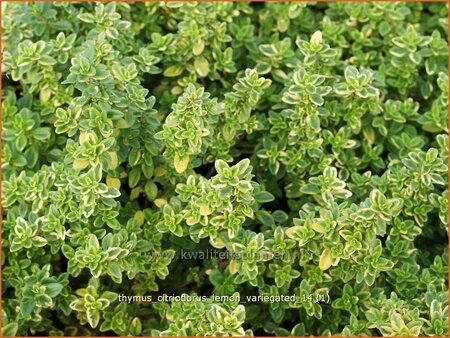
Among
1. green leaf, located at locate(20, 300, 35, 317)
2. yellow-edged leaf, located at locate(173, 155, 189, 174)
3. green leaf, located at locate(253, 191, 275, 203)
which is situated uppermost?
yellow-edged leaf, located at locate(173, 155, 189, 174)

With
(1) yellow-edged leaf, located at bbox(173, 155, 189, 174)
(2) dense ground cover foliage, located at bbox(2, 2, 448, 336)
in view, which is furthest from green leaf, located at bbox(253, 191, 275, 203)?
(1) yellow-edged leaf, located at bbox(173, 155, 189, 174)

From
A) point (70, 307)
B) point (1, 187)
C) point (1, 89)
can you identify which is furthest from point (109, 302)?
point (1, 89)

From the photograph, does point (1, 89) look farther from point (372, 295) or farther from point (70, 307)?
point (372, 295)

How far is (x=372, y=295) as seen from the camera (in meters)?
2.16

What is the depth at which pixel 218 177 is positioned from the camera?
75.9 inches

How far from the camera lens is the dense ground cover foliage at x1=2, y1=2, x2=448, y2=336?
200cm

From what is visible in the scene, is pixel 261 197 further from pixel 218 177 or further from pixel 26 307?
pixel 26 307

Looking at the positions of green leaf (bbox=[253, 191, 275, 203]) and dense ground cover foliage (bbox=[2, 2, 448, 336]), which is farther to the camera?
green leaf (bbox=[253, 191, 275, 203])

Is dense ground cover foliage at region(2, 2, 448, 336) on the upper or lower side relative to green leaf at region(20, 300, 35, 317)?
upper

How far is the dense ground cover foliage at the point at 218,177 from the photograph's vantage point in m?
2.00

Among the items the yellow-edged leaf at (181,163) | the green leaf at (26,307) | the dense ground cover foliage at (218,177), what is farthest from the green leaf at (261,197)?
the green leaf at (26,307)

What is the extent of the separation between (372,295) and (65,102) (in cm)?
115

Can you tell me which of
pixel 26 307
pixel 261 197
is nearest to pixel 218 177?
pixel 261 197

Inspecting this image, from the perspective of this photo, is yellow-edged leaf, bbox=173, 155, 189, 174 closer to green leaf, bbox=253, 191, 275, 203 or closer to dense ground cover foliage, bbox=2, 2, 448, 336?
dense ground cover foliage, bbox=2, 2, 448, 336
